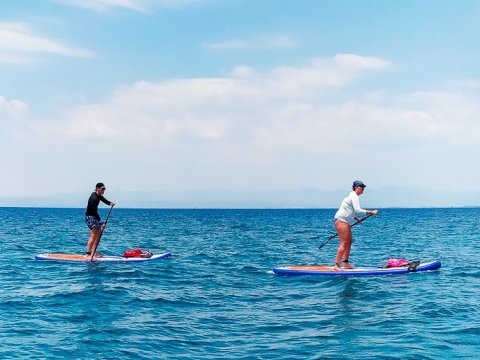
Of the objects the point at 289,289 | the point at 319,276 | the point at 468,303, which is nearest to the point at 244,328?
the point at 289,289

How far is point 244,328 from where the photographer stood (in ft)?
34.4

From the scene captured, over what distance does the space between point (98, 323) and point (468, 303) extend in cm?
854

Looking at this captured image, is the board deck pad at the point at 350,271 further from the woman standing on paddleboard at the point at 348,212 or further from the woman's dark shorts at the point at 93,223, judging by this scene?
the woman's dark shorts at the point at 93,223

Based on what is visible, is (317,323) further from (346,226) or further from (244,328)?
(346,226)

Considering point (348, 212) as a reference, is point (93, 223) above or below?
below

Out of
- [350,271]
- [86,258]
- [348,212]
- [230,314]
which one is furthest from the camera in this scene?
[86,258]

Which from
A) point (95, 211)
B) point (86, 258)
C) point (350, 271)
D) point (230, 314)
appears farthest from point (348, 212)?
point (86, 258)

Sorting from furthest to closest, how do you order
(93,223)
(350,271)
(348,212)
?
(93,223)
(350,271)
(348,212)

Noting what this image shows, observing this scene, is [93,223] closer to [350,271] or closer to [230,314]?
[350,271]

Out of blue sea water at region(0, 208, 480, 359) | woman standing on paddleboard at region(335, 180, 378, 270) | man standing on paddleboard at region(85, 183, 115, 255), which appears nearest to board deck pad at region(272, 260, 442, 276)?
blue sea water at region(0, 208, 480, 359)

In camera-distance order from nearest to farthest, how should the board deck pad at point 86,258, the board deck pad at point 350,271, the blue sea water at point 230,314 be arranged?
the blue sea water at point 230,314
the board deck pad at point 350,271
the board deck pad at point 86,258

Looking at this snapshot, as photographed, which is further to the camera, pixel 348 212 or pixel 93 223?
pixel 93 223

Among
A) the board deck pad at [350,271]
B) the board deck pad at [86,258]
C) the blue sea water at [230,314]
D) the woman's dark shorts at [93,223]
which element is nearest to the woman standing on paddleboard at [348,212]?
the board deck pad at [350,271]

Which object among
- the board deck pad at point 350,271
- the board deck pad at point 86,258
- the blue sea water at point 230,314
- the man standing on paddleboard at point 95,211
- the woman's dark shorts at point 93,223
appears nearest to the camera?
the blue sea water at point 230,314
